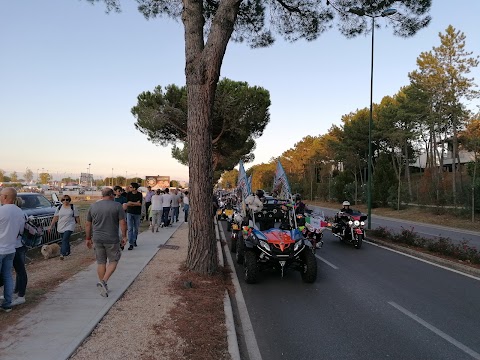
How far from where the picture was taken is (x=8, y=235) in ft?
17.6

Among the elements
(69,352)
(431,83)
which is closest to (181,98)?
(431,83)

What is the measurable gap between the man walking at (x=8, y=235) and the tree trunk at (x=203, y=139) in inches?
131

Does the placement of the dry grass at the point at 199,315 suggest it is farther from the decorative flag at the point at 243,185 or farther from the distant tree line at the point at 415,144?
the distant tree line at the point at 415,144

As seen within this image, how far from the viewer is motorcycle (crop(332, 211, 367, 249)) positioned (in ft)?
41.8

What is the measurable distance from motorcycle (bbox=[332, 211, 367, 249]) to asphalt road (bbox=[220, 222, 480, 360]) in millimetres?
3047

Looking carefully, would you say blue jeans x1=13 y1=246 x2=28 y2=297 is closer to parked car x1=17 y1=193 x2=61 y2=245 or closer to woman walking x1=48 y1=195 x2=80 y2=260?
woman walking x1=48 y1=195 x2=80 y2=260

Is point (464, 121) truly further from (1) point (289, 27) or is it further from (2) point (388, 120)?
(1) point (289, 27)

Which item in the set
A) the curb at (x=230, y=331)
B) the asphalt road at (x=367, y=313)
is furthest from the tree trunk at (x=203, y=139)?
the curb at (x=230, y=331)

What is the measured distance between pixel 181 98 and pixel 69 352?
24697 millimetres

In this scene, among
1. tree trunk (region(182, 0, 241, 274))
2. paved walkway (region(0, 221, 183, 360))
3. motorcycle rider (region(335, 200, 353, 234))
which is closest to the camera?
paved walkway (region(0, 221, 183, 360))

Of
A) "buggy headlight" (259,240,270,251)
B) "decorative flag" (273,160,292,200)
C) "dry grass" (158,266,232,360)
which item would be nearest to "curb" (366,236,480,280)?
"decorative flag" (273,160,292,200)

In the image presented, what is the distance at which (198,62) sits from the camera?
808 cm

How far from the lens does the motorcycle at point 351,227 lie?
41.8 feet

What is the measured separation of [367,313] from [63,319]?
171 inches
